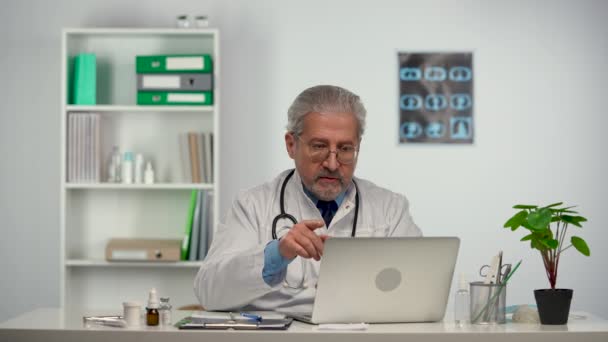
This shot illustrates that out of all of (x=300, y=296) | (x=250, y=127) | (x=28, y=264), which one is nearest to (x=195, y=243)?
(x=250, y=127)

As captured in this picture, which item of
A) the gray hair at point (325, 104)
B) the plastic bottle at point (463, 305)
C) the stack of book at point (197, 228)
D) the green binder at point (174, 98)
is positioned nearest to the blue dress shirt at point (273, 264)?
the plastic bottle at point (463, 305)

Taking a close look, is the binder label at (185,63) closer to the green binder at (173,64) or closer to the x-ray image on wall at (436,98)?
the green binder at (173,64)

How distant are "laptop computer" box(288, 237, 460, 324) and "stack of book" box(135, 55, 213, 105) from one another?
2347 millimetres

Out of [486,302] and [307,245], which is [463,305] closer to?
[486,302]

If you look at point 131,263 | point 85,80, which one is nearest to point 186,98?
point 85,80

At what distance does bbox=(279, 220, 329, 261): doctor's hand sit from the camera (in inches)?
85.2

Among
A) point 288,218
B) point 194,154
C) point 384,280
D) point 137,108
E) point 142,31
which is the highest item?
point 142,31

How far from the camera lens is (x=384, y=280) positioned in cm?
213

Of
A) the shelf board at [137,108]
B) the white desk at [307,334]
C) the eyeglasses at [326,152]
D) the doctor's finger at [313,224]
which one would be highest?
the shelf board at [137,108]

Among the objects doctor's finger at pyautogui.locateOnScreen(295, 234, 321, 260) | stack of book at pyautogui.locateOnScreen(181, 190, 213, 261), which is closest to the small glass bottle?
doctor's finger at pyautogui.locateOnScreen(295, 234, 321, 260)

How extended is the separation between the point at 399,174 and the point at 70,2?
6.41 feet

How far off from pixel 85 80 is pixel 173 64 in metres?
0.44

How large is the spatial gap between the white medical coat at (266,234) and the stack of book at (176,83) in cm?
167

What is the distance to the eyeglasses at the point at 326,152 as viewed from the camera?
2693mm
